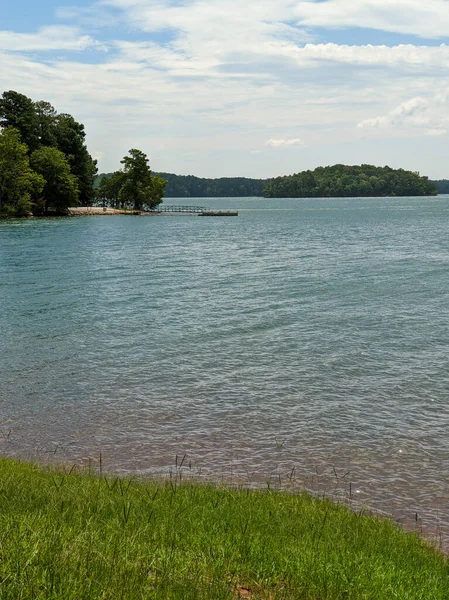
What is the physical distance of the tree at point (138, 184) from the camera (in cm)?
16088

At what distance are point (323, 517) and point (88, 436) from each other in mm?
7256

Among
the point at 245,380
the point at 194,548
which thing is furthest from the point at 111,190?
the point at 194,548

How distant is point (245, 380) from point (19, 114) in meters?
126

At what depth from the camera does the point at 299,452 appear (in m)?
14.6

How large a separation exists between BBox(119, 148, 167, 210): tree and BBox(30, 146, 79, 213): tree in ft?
91.3

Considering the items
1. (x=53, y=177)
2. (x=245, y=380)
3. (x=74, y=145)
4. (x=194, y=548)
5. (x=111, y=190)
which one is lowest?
(x=245, y=380)

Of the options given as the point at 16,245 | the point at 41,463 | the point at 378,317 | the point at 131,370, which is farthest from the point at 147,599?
the point at 16,245

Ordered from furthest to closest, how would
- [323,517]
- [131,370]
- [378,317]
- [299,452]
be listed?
[378,317]
[131,370]
[299,452]
[323,517]

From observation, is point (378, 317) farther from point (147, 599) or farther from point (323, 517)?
point (147, 599)

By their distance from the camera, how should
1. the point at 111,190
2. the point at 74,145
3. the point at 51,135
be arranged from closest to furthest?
the point at 51,135
the point at 74,145
the point at 111,190

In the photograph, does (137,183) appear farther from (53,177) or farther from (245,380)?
(245,380)

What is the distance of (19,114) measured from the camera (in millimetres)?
131375

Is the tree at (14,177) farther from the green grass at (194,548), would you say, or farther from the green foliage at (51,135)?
the green grass at (194,548)

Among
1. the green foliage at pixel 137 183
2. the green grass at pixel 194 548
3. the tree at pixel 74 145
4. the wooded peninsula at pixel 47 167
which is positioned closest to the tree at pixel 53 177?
the wooded peninsula at pixel 47 167
